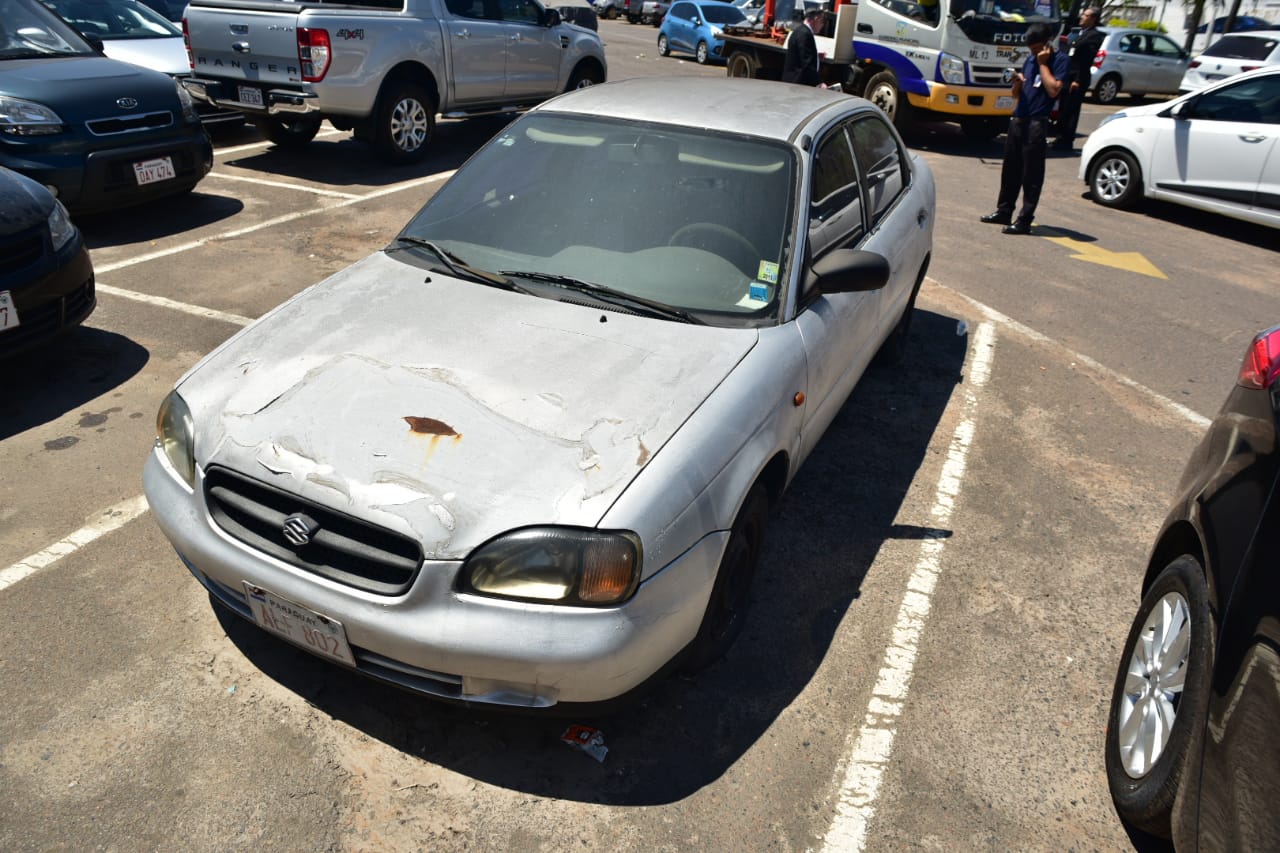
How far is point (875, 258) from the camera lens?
353cm

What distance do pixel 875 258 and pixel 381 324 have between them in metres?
1.88

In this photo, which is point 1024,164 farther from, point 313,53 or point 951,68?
point 313,53

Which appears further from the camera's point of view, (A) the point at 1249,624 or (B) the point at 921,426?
(B) the point at 921,426

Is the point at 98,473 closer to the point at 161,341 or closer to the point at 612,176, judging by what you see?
the point at 161,341

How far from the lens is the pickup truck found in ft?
28.4

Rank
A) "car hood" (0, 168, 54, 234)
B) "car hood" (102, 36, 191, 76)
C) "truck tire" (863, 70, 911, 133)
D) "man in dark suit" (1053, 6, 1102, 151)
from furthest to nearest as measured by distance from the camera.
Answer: "man in dark suit" (1053, 6, 1102, 151), "truck tire" (863, 70, 911, 133), "car hood" (102, 36, 191, 76), "car hood" (0, 168, 54, 234)

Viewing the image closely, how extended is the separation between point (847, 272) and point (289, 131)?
885 centimetres

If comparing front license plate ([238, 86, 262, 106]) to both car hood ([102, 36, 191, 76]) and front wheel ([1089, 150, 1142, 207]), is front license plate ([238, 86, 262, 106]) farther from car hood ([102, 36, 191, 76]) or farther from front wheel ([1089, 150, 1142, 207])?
front wheel ([1089, 150, 1142, 207])

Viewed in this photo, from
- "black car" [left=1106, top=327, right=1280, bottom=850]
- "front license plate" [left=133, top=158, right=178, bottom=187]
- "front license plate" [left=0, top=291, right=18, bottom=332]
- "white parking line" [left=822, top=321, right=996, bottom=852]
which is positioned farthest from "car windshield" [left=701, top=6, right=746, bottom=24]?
"black car" [left=1106, top=327, right=1280, bottom=850]

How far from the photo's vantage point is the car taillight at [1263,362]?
264cm

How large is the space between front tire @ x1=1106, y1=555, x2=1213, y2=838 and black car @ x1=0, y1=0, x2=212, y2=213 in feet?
24.4

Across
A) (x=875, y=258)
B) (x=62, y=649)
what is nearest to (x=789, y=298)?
(x=875, y=258)

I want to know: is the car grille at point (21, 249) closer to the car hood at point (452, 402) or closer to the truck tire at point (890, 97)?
the car hood at point (452, 402)

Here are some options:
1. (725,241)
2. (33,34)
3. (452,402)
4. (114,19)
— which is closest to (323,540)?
(452,402)
